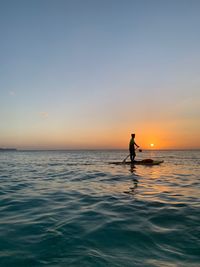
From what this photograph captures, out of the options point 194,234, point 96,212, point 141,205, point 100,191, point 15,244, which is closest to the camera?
point 15,244

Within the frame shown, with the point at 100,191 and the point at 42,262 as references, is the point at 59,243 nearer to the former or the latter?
the point at 42,262

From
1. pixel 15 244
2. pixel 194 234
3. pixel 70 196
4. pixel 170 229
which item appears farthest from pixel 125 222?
pixel 70 196

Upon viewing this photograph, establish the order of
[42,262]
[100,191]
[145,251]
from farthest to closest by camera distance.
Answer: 1. [100,191]
2. [145,251]
3. [42,262]

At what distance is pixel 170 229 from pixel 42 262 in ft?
10.5

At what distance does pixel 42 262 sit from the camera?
13.6ft

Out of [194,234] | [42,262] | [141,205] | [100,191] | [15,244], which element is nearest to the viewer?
[42,262]

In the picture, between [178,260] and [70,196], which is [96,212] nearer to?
[70,196]

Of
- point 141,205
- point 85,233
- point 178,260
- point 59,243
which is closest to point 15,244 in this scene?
point 59,243

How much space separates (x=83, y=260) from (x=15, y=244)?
159 cm

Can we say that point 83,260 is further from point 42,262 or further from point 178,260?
point 178,260

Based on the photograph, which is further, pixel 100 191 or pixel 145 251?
pixel 100 191

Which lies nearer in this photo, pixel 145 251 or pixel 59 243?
pixel 145 251

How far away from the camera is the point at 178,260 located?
4.21m

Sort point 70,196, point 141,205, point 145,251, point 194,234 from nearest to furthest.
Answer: point 145,251 < point 194,234 < point 141,205 < point 70,196
